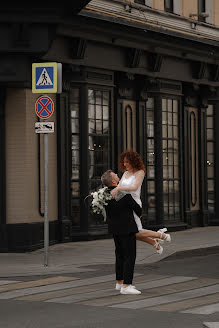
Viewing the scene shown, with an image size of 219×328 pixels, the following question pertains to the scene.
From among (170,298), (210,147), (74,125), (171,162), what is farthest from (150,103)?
(170,298)

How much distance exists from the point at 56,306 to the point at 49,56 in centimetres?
815

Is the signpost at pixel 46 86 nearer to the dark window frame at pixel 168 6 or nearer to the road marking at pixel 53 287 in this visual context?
the road marking at pixel 53 287

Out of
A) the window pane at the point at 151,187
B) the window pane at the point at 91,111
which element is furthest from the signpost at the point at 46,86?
the window pane at the point at 151,187

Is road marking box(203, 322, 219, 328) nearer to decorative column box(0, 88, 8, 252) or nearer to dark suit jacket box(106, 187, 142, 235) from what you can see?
dark suit jacket box(106, 187, 142, 235)

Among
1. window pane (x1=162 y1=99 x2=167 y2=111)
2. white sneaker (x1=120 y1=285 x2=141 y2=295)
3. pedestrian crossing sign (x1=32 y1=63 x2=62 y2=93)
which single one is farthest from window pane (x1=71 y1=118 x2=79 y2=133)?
white sneaker (x1=120 y1=285 x2=141 y2=295)

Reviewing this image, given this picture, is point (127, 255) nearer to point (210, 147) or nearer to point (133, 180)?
point (133, 180)

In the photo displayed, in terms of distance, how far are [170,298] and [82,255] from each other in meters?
5.66

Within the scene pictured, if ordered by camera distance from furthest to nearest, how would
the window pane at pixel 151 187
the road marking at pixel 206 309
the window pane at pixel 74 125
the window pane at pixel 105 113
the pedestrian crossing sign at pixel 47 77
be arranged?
1. the window pane at pixel 151 187
2. the window pane at pixel 105 113
3. the window pane at pixel 74 125
4. the pedestrian crossing sign at pixel 47 77
5. the road marking at pixel 206 309

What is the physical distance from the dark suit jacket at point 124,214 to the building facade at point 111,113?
18.9ft

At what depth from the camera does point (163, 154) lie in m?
21.6

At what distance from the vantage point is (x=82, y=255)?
640 inches

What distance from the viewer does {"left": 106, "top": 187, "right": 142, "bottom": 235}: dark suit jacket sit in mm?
11297

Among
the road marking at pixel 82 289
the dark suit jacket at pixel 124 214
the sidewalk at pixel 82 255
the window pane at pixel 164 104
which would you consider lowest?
the sidewalk at pixel 82 255

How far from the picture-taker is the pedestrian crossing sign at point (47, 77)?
14.3 meters
